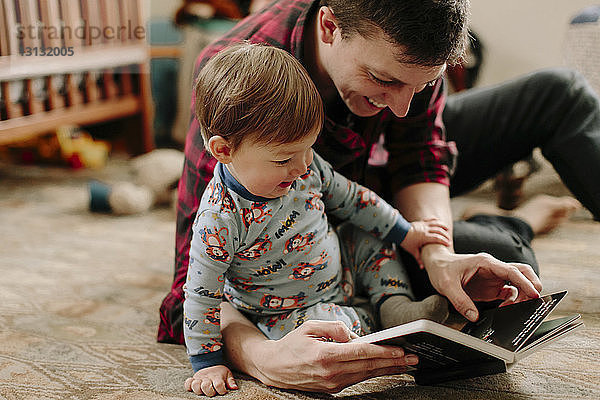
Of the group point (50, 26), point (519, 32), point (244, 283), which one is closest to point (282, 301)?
point (244, 283)

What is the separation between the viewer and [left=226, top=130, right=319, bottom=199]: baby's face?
2.66 feet

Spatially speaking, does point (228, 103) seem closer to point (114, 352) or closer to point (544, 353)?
point (114, 352)

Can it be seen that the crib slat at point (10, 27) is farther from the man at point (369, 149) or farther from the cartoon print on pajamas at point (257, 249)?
the cartoon print on pajamas at point (257, 249)

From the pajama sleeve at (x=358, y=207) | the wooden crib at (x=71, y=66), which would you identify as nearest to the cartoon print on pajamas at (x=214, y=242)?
the pajama sleeve at (x=358, y=207)

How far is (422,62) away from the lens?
81cm

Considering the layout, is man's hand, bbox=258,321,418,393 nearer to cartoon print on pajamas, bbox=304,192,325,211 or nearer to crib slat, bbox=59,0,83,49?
cartoon print on pajamas, bbox=304,192,325,211

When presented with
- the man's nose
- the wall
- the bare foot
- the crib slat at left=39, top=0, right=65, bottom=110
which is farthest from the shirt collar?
the wall

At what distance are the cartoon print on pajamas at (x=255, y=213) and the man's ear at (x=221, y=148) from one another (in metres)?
0.07

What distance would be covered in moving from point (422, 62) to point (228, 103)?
26 cm

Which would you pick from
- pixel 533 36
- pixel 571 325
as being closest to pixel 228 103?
pixel 571 325

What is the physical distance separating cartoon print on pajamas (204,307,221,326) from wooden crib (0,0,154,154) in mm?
1283

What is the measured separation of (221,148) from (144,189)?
112cm

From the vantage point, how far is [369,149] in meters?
1.12

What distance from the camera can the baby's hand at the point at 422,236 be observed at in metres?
1.02
